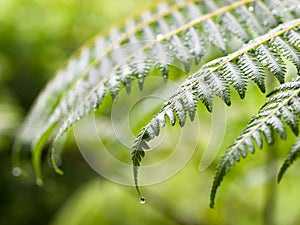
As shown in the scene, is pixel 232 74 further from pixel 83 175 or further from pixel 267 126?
pixel 83 175

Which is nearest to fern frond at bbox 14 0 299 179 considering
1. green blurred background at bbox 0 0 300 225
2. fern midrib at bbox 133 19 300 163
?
fern midrib at bbox 133 19 300 163

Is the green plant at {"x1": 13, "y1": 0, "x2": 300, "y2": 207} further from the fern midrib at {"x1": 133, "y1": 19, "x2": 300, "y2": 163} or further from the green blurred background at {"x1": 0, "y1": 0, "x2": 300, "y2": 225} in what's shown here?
the green blurred background at {"x1": 0, "y1": 0, "x2": 300, "y2": 225}

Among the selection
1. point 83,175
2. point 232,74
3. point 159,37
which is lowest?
point 83,175

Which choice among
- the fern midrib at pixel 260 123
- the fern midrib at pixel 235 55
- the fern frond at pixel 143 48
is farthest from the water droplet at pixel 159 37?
the fern midrib at pixel 260 123

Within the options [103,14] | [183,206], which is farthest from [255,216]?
[103,14]

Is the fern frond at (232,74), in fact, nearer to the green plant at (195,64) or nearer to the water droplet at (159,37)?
the green plant at (195,64)

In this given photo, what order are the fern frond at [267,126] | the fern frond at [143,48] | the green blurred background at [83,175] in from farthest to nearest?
the green blurred background at [83,175], the fern frond at [143,48], the fern frond at [267,126]

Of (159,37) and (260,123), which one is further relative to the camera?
(159,37)

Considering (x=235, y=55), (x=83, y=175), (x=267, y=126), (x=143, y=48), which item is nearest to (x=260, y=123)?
(x=267, y=126)
